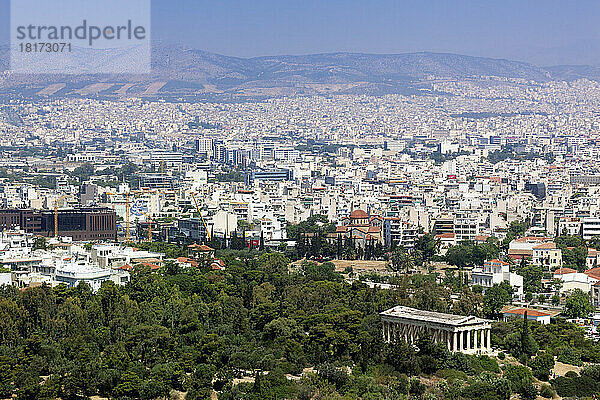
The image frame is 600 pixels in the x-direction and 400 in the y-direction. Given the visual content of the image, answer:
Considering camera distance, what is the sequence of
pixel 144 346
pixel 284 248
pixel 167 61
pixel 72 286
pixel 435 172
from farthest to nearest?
pixel 167 61
pixel 435 172
pixel 284 248
pixel 72 286
pixel 144 346

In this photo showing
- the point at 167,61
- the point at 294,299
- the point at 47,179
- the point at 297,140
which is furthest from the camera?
the point at 167,61

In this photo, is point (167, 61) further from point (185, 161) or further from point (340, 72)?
point (185, 161)

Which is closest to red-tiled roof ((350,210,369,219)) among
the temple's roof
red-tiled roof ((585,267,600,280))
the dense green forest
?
red-tiled roof ((585,267,600,280))

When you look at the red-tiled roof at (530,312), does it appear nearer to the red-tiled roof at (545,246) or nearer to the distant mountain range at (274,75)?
the red-tiled roof at (545,246)

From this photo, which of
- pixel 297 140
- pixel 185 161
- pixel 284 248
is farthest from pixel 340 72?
pixel 284 248

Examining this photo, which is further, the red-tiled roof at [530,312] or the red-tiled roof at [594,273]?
the red-tiled roof at [594,273]

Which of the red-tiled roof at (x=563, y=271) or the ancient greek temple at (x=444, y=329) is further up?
the red-tiled roof at (x=563, y=271)

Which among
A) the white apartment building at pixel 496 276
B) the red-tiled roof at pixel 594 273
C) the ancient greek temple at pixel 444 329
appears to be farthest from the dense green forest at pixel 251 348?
the red-tiled roof at pixel 594 273
